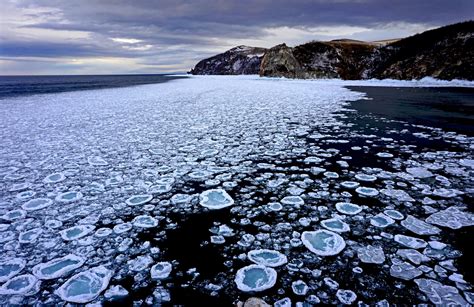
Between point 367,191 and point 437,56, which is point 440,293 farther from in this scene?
point 437,56

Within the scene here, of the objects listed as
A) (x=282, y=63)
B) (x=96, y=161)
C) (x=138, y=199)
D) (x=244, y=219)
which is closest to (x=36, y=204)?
(x=138, y=199)

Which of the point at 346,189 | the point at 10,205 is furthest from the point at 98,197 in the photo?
the point at 346,189

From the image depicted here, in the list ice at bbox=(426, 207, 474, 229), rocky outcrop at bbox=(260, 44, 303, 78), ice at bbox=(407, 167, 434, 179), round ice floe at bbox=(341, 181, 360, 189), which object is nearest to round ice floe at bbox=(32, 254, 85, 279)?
round ice floe at bbox=(341, 181, 360, 189)

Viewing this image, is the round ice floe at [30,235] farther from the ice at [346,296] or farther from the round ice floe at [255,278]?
the ice at [346,296]

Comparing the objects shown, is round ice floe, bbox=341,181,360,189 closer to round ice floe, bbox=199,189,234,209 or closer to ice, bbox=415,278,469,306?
round ice floe, bbox=199,189,234,209

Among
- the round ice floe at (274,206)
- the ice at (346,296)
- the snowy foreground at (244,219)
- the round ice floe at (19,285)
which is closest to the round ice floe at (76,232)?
the snowy foreground at (244,219)

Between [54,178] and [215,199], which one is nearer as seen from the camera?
[215,199]
